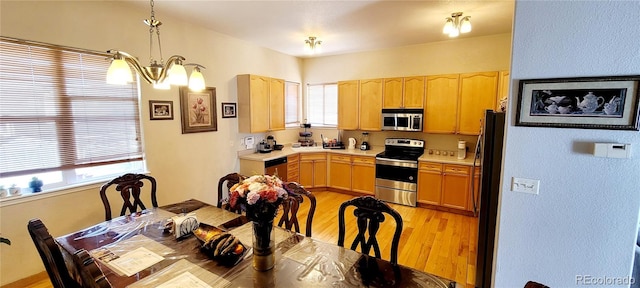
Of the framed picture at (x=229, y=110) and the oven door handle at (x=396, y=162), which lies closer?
the framed picture at (x=229, y=110)

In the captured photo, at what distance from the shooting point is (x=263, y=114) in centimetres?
452

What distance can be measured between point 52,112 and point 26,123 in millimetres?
200

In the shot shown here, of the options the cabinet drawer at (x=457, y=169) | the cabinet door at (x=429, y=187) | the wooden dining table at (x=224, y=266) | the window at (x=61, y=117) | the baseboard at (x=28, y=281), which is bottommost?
the baseboard at (x=28, y=281)

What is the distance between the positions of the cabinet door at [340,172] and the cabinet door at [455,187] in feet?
5.37

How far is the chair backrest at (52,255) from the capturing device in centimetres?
119

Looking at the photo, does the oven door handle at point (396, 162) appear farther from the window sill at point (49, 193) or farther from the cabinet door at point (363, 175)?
the window sill at point (49, 193)

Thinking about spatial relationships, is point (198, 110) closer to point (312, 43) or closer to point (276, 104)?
point (276, 104)

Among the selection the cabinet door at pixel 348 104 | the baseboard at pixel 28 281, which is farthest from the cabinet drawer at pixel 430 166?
the baseboard at pixel 28 281

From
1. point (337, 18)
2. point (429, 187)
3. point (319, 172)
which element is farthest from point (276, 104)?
point (429, 187)

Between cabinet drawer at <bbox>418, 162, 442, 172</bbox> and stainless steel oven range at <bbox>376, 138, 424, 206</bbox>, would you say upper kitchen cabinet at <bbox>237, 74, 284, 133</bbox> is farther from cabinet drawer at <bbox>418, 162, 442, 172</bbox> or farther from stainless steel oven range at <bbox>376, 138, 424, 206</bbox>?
cabinet drawer at <bbox>418, 162, 442, 172</bbox>

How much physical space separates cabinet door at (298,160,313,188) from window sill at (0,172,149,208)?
2.95 meters

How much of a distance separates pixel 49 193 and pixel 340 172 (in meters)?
3.89

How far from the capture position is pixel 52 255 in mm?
1186

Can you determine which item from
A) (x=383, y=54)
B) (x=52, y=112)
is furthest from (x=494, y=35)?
(x=52, y=112)
